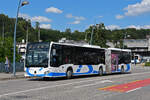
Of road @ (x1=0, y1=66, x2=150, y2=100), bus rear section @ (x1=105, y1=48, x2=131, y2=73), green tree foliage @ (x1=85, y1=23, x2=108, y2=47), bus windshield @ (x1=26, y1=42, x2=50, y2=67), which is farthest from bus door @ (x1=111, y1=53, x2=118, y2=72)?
green tree foliage @ (x1=85, y1=23, x2=108, y2=47)

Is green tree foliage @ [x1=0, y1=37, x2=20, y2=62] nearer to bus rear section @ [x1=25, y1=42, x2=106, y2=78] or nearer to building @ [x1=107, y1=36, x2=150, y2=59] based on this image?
bus rear section @ [x1=25, y1=42, x2=106, y2=78]

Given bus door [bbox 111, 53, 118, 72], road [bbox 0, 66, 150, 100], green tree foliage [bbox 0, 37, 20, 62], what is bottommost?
road [bbox 0, 66, 150, 100]

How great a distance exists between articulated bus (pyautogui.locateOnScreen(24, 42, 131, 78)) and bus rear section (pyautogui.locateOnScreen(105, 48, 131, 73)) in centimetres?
39

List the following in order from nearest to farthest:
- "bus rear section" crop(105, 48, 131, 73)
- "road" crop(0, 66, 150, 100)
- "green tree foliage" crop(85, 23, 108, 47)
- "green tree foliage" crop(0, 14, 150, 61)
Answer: "road" crop(0, 66, 150, 100)
"bus rear section" crop(105, 48, 131, 73)
"green tree foliage" crop(0, 14, 150, 61)
"green tree foliage" crop(85, 23, 108, 47)

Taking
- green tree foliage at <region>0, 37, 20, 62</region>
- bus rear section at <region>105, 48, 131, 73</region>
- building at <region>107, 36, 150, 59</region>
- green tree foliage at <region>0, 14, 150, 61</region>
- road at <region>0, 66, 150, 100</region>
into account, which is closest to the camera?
road at <region>0, 66, 150, 100</region>

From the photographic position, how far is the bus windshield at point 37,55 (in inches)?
731

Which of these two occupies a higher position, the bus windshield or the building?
the building

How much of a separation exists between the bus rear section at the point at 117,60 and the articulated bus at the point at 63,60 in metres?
0.39

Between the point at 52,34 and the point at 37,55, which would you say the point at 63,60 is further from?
the point at 52,34

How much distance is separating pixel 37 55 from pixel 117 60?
1252cm

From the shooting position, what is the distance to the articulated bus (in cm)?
1856

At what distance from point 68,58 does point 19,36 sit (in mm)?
86736

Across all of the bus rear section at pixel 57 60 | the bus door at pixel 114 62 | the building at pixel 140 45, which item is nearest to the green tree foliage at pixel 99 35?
the bus door at pixel 114 62

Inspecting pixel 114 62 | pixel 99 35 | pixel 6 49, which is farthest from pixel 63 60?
pixel 99 35
